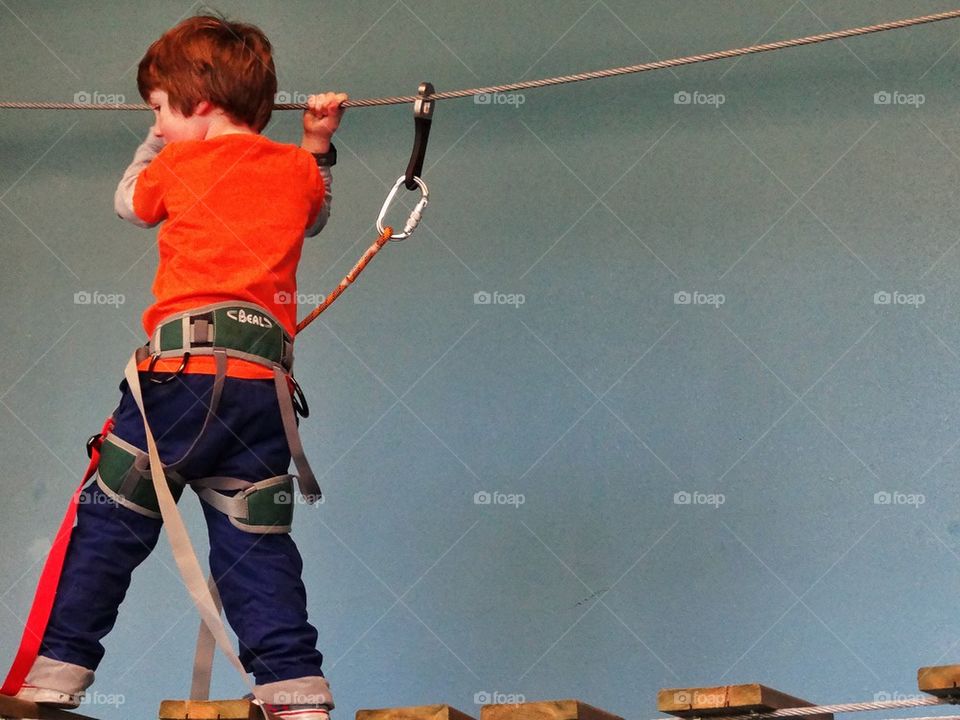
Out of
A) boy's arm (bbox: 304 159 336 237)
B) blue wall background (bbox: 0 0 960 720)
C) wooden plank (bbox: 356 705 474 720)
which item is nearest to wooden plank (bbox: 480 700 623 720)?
wooden plank (bbox: 356 705 474 720)

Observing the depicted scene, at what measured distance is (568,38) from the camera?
3580mm

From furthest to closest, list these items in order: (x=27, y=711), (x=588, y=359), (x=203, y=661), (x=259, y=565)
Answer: (x=588, y=359) → (x=203, y=661) → (x=259, y=565) → (x=27, y=711)

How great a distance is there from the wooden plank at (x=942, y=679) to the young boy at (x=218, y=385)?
77 cm

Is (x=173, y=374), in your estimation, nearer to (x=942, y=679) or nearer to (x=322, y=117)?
(x=322, y=117)

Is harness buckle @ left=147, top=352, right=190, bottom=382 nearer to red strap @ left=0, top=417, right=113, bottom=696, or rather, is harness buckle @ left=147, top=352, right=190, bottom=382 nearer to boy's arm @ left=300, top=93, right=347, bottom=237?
red strap @ left=0, top=417, right=113, bottom=696

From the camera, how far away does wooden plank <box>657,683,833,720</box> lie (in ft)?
6.71

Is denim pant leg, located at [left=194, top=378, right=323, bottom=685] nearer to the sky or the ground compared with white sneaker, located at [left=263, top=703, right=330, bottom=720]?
nearer to the sky

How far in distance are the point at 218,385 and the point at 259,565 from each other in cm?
25

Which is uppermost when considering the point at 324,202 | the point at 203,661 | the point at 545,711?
the point at 324,202

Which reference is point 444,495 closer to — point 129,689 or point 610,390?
point 610,390

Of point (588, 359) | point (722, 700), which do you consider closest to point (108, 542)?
point (722, 700)

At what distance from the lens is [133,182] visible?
245cm

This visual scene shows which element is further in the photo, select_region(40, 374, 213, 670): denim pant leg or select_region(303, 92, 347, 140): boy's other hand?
select_region(303, 92, 347, 140): boy's other hand

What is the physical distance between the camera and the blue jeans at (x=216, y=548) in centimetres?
221
